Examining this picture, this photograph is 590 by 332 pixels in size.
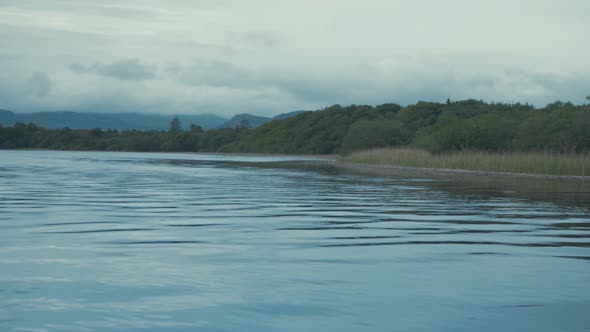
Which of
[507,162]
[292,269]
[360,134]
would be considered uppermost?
[360,134]

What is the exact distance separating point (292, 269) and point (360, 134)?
77790 mm

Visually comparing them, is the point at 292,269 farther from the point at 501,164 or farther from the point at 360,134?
the point at 360,134

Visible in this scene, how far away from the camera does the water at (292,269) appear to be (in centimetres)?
696

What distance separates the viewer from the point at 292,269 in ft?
30.9

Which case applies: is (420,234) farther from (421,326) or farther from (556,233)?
(421,326)

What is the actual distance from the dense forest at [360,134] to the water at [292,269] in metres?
47.8

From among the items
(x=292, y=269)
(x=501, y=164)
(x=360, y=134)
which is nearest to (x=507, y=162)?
(x=501, y=164)

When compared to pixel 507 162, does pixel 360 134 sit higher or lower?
higher

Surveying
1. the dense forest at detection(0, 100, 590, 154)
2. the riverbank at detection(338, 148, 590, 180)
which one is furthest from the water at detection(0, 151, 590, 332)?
the dense forest at detection(0, 100, 590, 154)

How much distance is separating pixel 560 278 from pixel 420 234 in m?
4.35

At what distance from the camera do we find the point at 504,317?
705cm

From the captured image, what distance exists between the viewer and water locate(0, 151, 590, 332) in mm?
6957

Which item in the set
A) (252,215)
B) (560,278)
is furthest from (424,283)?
(252,215)

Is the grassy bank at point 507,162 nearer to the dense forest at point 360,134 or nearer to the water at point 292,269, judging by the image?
the dense forest at point 360,134
